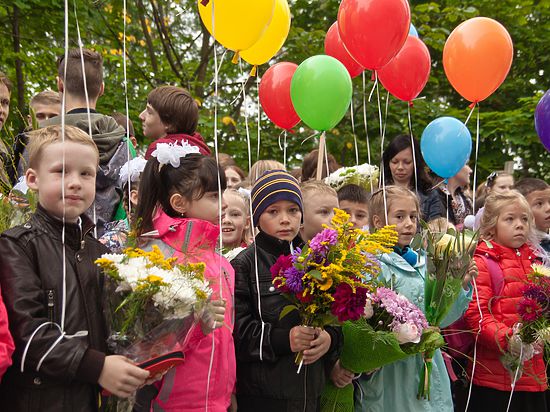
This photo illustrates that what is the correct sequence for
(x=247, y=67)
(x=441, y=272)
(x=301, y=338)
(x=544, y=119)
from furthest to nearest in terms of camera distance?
1. (x=247, y=67)
2. (x=544, y=119)
3. (x=441, y=272)
4. (x=301, y=338)

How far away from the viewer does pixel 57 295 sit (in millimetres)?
2590

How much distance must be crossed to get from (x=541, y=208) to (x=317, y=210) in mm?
2858

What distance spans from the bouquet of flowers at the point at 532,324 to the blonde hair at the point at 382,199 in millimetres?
908

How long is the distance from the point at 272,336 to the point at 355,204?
5.13ft

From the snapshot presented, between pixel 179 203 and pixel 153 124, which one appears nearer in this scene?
pixel 179 203

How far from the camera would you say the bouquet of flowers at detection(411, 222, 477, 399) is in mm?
3846

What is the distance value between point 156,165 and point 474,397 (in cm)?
291

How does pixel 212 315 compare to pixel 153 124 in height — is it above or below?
below

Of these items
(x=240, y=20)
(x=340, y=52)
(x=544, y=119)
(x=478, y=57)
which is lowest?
(x=544, y=119)

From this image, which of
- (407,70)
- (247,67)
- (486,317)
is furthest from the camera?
(247,67)

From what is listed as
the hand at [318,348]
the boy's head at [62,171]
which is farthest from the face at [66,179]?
the hand at [318,348]

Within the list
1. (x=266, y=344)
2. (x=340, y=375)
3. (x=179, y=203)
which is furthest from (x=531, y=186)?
→ (x=179, y=203)

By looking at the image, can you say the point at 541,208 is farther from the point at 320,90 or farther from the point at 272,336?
the point at 272,336

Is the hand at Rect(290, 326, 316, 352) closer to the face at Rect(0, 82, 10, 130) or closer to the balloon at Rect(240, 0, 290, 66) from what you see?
the face at Rect(0, 82, 10, 130)
